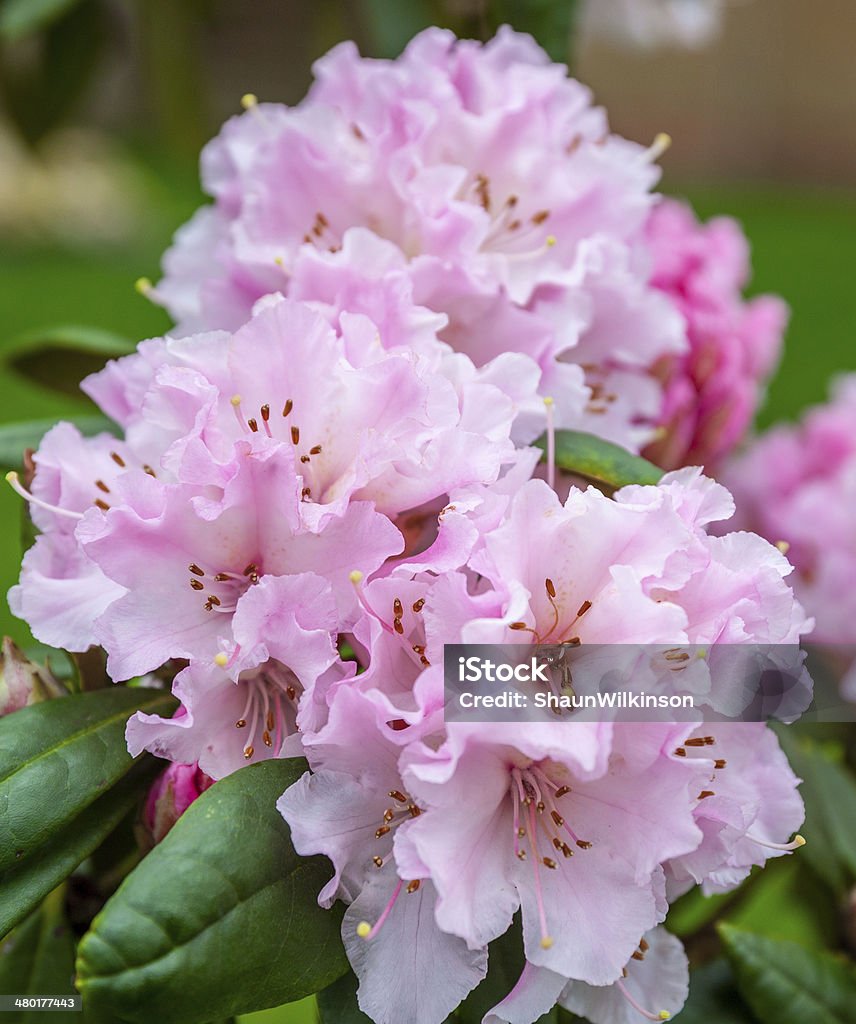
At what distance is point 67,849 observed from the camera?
1.98ft

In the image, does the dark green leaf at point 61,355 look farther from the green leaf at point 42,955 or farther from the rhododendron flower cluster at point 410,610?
the green leaf at point 42,955

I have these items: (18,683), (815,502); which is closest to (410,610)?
(18,683)

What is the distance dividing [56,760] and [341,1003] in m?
0.18

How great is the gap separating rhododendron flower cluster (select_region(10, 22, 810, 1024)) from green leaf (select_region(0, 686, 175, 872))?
0.04 metres

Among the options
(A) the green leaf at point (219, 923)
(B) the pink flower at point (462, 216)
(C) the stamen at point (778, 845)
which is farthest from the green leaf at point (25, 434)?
(C) the stamen at point (778, 845)

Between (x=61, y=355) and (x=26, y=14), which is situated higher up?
(x=26, y=14)

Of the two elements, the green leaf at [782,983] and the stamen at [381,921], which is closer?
the stamen at [381,921]

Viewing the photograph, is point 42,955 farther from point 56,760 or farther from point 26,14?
point 26,14

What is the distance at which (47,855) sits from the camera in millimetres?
599

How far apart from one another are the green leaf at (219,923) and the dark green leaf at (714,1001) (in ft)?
1.01

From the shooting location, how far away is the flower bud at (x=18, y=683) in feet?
2.14

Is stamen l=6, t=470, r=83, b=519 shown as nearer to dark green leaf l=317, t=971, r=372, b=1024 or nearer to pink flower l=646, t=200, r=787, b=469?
dark green leaf l=317, t=971, r=372, b=1024

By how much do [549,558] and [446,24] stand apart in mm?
639

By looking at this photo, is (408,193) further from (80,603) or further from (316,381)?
(80,603)
